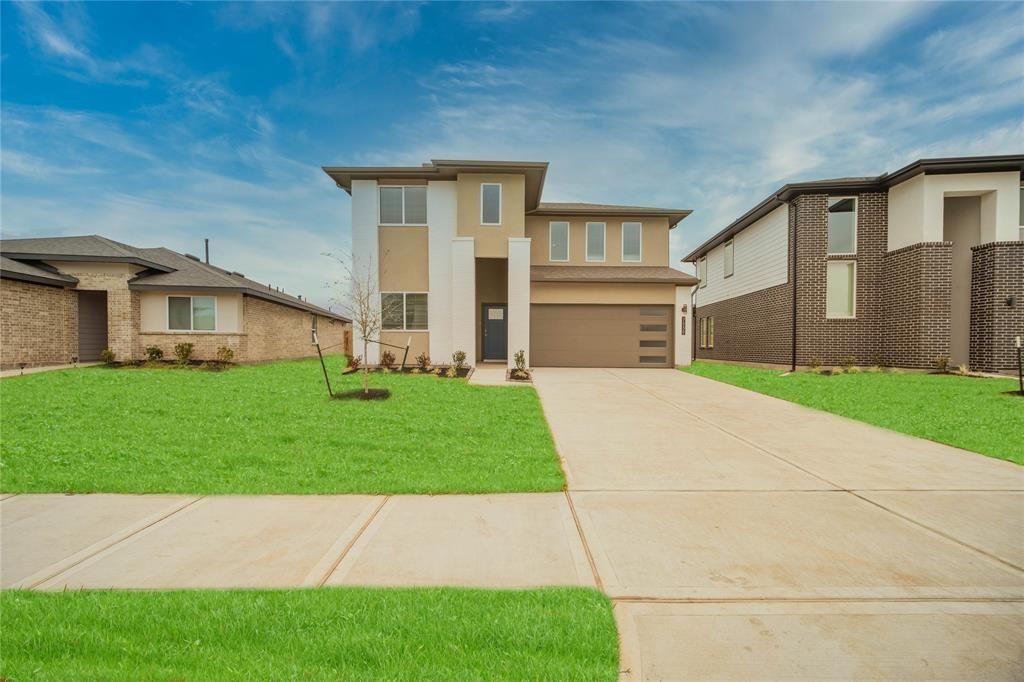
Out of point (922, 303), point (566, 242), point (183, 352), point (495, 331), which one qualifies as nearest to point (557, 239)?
point (566, 242)

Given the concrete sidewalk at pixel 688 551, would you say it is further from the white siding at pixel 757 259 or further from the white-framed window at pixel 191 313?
the white-framed window at pixel 191 313

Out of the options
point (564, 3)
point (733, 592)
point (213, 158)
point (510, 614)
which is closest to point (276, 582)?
point (510, 614)

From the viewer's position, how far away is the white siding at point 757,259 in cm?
1719

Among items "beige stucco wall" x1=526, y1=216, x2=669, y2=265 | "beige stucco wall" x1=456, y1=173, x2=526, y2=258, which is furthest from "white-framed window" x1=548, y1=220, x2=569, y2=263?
"beige stucco wall" x1=456, y1=173, x2=526, y2=258

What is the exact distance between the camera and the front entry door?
18.5 metres

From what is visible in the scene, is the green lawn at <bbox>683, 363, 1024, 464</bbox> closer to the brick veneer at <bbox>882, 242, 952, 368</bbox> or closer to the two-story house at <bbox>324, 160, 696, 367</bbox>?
the brick veneer at <bbox>882, 242, 952, 368</bbox>

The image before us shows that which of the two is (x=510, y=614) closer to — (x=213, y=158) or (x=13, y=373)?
(x=13, y=373)

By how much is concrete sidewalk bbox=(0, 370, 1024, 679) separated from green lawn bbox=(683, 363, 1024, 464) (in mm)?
1806

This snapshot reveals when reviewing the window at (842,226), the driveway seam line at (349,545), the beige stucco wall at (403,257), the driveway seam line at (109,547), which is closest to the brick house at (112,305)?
the beige stucco wall at (403,257)

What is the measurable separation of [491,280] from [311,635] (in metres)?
16.4

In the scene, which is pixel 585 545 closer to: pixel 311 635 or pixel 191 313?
pixel 311 635

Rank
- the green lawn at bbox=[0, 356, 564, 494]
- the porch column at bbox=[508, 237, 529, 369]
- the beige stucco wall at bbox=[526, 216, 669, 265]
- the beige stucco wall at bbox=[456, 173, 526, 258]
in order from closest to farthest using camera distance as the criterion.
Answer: the green lawn at bbox=[0, 356, 564, 494] < the porch column at bbox=[508, 237, 529, 369] < the beige stucco wall at bbox=[456, 173, 526, 258] < the beige stucco wall at bbox=[526, 216, 669, 265]

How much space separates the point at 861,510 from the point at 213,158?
25478mm

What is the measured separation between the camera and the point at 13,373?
13.5 meters
